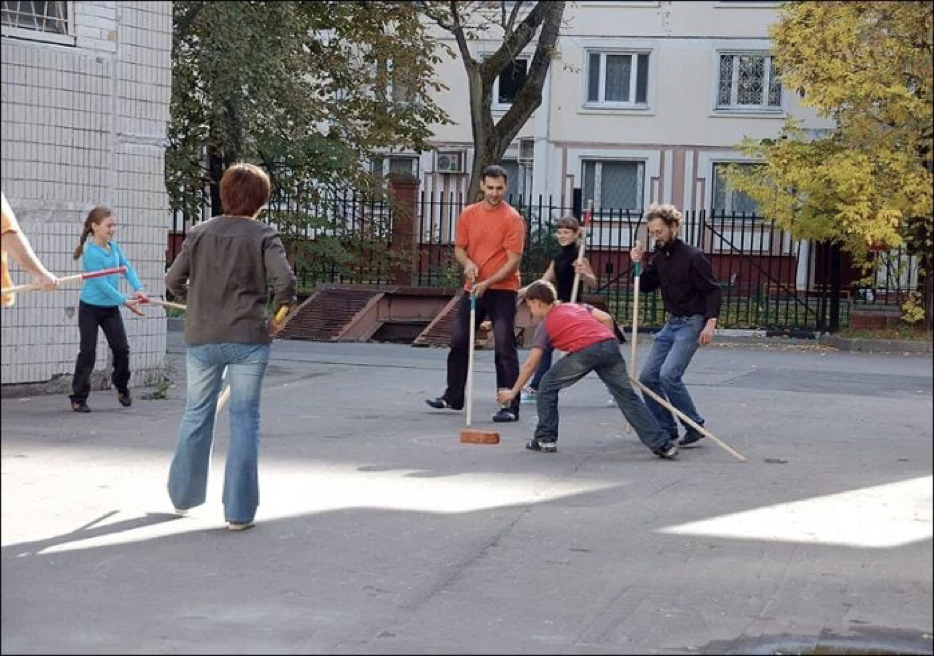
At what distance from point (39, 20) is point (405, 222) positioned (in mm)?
13558

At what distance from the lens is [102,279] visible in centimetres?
1190

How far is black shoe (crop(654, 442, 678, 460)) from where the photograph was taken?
10.5 meters

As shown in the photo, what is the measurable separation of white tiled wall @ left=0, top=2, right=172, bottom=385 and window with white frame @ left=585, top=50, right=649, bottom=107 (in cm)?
2540

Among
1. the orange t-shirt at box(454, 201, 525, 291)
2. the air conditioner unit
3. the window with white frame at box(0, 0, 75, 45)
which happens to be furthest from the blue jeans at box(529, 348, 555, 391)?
the air conditioner unit

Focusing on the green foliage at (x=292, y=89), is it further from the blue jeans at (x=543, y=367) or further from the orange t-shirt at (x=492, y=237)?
the blue jeans at (x=543, y=367)

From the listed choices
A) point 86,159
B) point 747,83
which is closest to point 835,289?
point 86,159

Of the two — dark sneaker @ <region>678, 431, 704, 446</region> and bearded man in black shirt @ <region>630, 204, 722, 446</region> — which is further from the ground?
bearded man in black shirt @ <region>630, 204, 722, 446</region>

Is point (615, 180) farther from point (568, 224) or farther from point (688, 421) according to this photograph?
point (688, 421)

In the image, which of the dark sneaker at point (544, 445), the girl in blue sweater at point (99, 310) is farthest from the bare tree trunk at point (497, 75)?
the dark sneaker at point (544, 445)

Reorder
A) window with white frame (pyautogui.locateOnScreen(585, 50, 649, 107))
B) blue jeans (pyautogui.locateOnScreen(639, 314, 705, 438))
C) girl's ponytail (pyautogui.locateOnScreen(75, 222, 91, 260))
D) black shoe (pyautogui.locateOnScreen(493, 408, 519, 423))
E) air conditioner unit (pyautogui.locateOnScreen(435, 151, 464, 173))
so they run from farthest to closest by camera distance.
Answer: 1. air conditioner unit (pyautogui.locateOnScreen(435, 151, 464, 173))
2. window with white frame (pyautogui.locateOnScreen(585, 50, 649, 107))
3. black shoe (pyautogui.locateOnScreen(493, 408, 519, 423))
4. girl's ponytail (pyautogui.locateOnScreen(75, 222, 91, 260))
5. blue jeans (pyautogui.locateOnScreen(639, 314, 705, 438))

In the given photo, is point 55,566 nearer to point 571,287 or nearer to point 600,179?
point 571,287

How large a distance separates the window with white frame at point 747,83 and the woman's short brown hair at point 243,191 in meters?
30.6

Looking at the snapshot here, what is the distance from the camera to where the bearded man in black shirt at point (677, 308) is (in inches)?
430

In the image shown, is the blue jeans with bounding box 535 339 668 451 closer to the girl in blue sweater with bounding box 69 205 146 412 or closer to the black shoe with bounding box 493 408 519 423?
the black shoe with bounding box 493 408 519 423
